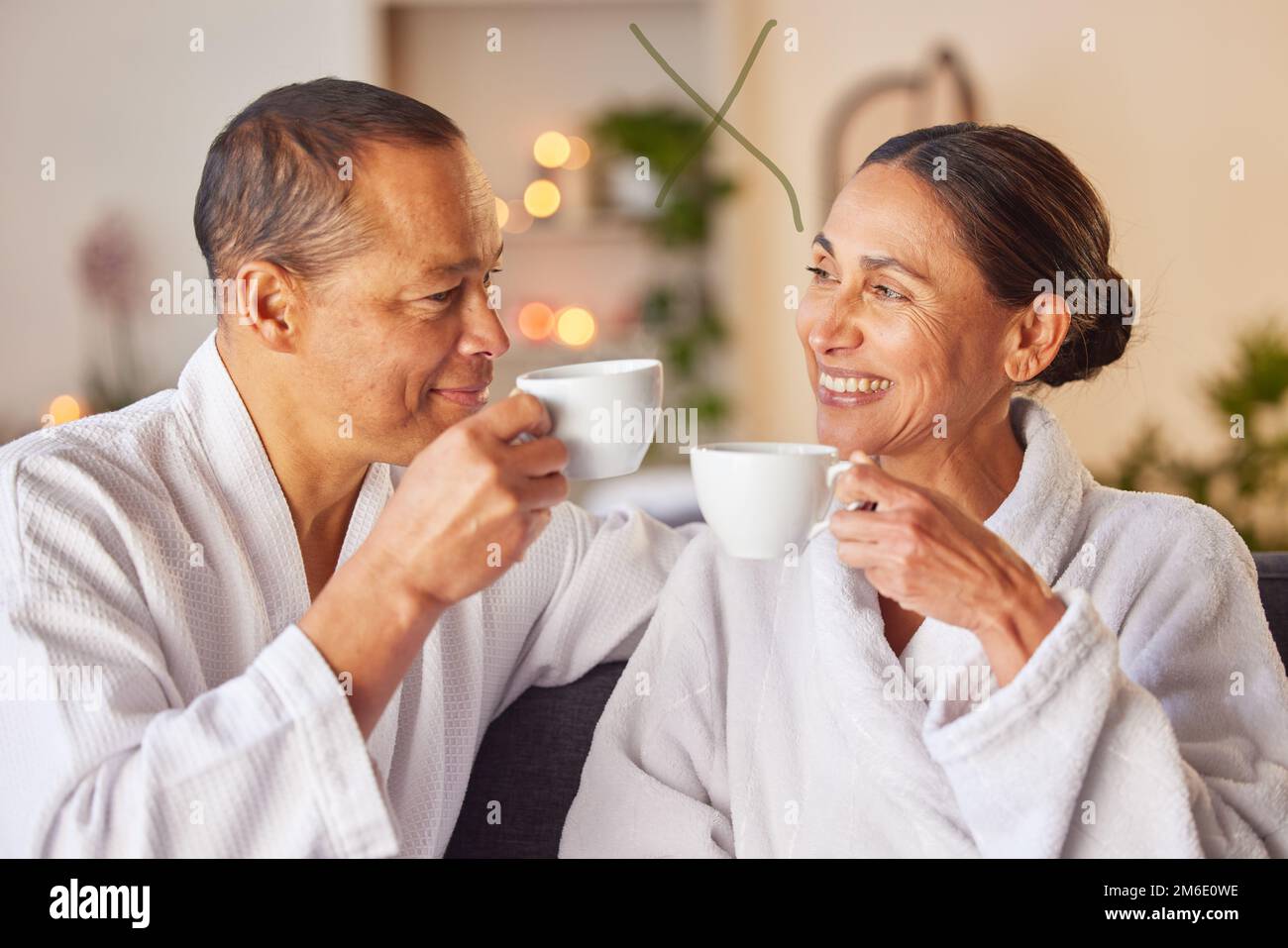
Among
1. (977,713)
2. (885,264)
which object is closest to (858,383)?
(885,264)

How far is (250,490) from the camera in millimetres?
1504

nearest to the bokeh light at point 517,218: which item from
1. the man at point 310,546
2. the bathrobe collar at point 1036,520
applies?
the man at point 310,546

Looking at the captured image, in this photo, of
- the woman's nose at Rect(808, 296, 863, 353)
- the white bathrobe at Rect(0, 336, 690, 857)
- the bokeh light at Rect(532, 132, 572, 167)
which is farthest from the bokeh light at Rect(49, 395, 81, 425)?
the woman's nose at Rect(808, 296, 863, 353)

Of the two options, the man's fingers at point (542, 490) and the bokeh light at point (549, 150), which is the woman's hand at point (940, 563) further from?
the bokeh light at point (549, 150)

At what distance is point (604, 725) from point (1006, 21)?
4.18 meters

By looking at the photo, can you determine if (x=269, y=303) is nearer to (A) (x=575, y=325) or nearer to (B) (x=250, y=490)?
(B) (x=250, y=490)

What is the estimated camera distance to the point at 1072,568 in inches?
58.4

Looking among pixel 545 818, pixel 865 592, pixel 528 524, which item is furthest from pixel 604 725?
pixel 528 524

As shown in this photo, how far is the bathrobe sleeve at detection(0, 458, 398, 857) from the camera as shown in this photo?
112 centimetres

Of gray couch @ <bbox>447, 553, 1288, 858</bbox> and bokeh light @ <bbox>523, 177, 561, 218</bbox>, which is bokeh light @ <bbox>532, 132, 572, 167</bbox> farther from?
gray couch @ <bbox>447, 553, 1288, 858</bbox>

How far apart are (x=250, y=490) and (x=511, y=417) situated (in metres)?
0.48

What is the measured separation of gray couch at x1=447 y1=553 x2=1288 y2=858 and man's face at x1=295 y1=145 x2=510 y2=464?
15.2 inches

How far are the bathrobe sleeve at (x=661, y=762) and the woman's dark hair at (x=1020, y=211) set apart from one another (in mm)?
561
